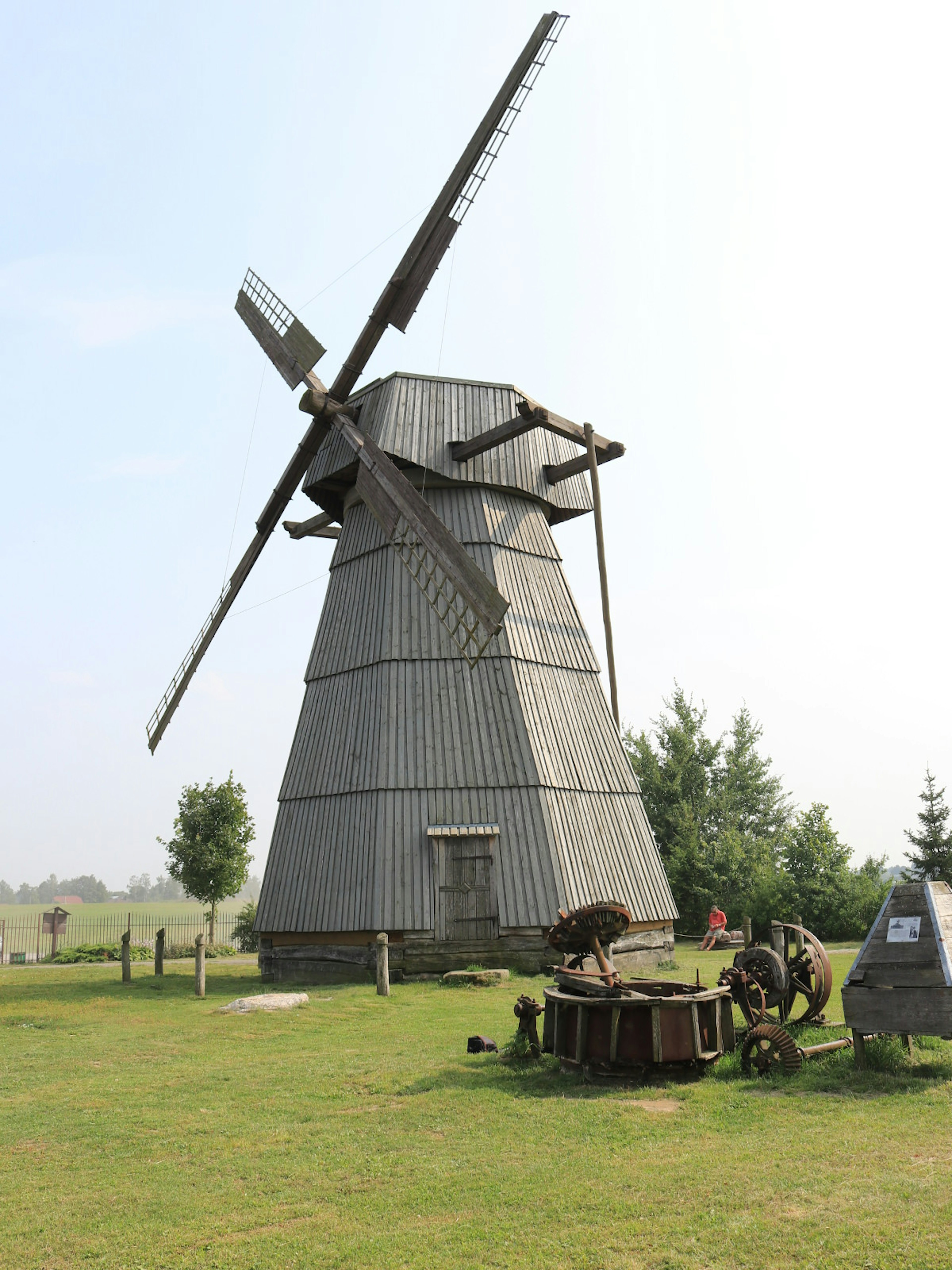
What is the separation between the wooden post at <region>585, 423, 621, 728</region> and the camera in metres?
19.4

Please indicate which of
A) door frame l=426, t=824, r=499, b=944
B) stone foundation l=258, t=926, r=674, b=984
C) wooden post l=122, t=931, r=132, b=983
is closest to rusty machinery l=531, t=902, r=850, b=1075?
stone foundation l=258, t=926, r=674, b=984

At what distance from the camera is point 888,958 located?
790cm

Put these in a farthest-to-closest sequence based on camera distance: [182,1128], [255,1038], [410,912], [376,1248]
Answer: [410,912], [255,1038], [182,1128], [376,1248]

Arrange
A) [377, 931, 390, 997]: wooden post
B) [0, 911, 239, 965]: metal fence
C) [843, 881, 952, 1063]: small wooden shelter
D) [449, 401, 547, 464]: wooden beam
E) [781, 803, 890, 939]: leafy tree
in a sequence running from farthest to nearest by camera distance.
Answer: [0, 911, 239, 965]: metal fence, [781, 803, 890, 939]: leafy tree, [449, 401, 547, 464]: wooden beam, [377, 931, 390, 997]: wooden post, [843, 881, 952, 1063]: small wooden shelter

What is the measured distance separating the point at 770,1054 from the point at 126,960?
43.0 ft

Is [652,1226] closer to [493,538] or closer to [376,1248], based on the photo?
[376,1248]

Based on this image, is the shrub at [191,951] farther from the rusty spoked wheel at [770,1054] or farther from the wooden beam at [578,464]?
the rusty spoked wheel at [770,1054]

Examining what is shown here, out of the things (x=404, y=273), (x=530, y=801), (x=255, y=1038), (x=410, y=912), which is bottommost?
(x=255, y=1038)

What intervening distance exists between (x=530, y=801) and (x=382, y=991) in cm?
421

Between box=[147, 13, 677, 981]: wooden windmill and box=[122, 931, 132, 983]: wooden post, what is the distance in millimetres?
2391

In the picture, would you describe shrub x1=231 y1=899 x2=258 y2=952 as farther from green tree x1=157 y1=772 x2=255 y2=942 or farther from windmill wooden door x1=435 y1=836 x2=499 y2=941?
windmill wooden door x1=435 y1=836 x2=499 y2=941

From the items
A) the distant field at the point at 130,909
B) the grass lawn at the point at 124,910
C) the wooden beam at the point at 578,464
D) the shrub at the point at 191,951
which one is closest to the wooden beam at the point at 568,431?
the wooden beam at the point at 578,464

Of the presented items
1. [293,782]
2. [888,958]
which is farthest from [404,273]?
[888,958]

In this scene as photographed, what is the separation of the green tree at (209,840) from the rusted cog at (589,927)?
74.0ft
